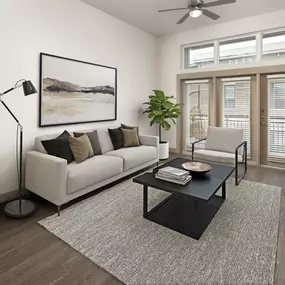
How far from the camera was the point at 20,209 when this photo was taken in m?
2.61

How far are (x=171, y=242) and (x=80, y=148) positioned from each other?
180cm

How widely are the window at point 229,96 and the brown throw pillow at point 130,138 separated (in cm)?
233

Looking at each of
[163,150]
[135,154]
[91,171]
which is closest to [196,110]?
[163,150]

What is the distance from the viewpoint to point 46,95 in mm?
3383

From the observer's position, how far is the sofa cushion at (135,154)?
3.60 meters

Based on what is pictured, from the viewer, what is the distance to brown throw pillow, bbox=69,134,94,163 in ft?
10.3

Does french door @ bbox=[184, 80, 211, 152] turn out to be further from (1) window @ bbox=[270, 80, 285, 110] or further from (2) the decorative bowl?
(2) the decorative bowl

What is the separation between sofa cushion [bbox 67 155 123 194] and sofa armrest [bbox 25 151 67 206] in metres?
0.12

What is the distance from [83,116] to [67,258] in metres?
2.59

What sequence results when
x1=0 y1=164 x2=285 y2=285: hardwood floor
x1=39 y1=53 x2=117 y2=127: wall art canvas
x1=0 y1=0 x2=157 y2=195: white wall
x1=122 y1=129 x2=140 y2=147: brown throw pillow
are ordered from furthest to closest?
x1=122 y1=129 x2=140 y2=147: brown throw pillow, x1=39 y1=53 x2=117 y2=127: wall art canvas, x1=0 y1=0 x2=157 y2=195: white wall, x1=0 y1=164 x2=285 y2=285: hardwood floor

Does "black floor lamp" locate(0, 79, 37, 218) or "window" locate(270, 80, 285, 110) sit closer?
"black floor lamp" locate(0, 79, 37, 218)

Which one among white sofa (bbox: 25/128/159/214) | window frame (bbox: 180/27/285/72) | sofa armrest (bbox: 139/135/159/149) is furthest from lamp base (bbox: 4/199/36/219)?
window frame (bbox: 180/27/285/72)

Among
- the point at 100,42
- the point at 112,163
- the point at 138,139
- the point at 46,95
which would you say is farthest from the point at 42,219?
the point at 100,42

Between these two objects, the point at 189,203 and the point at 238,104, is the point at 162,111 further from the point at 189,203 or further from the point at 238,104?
the point at 189,203
